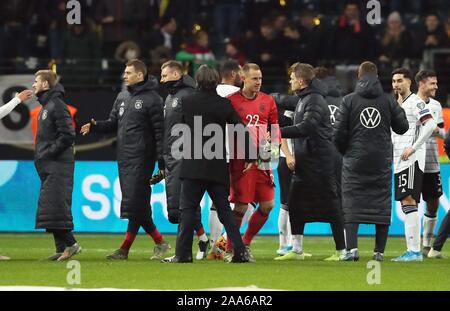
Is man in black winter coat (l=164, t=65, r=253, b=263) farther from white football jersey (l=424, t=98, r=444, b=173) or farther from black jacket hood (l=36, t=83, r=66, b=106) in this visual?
white football jersey (l=424, t=98, r=444, b=173)

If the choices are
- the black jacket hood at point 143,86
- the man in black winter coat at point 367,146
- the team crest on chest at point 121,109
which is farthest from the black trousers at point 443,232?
the team crest on chest at point 121,109

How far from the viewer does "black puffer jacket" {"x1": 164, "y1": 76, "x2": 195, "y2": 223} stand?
14.8 metres

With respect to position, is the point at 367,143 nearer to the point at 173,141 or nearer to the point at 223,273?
the point at 173,141

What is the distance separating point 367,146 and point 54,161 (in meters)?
3.64

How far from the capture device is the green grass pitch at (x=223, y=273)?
1190cm

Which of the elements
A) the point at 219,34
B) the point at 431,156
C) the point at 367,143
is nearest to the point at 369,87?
the point at 367,143

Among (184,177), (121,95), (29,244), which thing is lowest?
(29,244)

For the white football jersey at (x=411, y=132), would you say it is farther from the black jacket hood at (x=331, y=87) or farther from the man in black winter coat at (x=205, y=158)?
the man in black winter coat at (x=205, y=158)

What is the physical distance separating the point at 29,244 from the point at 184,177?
4.98 meters

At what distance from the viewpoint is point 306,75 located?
15.0 m

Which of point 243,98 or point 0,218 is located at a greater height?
point 243,98

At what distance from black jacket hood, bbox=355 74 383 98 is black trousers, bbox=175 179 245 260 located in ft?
6.59
